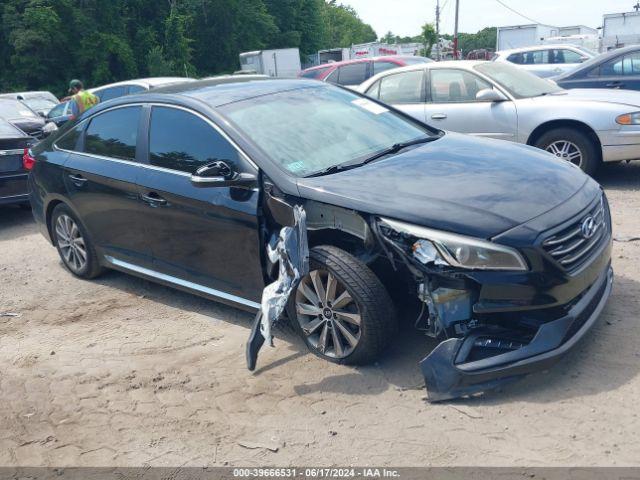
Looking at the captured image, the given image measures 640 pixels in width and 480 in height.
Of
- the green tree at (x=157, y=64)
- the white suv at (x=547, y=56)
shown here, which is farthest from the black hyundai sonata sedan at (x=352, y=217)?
the green tree at (x=157, y=64)

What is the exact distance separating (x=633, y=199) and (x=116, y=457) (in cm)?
577

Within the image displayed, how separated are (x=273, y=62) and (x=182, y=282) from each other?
118 feet

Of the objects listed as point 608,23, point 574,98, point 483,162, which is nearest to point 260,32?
point 608,23

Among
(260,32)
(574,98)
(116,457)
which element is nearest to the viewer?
(116,457)

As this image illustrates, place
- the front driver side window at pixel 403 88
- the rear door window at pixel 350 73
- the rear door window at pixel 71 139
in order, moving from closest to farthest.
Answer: the rear door window at pixel 71 139
the front driver side window at pixel 403 88
the rear door window at pixel 350 73

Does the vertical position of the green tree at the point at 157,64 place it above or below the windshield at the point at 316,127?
above

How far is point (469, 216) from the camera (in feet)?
11.1

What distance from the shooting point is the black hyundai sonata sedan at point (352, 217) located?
3326 mm

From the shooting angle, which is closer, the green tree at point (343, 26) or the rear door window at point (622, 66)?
the rear door window at point (622, 66)

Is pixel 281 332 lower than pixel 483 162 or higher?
lower

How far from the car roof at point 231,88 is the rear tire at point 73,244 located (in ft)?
4.49

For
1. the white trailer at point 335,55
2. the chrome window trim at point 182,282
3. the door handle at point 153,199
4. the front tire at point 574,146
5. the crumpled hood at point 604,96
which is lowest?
the chrome window trim at point 182,282

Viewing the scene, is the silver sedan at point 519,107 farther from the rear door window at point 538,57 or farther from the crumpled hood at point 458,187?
the rear door window at point 538,57

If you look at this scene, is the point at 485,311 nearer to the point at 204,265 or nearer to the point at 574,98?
the point at 204,265
